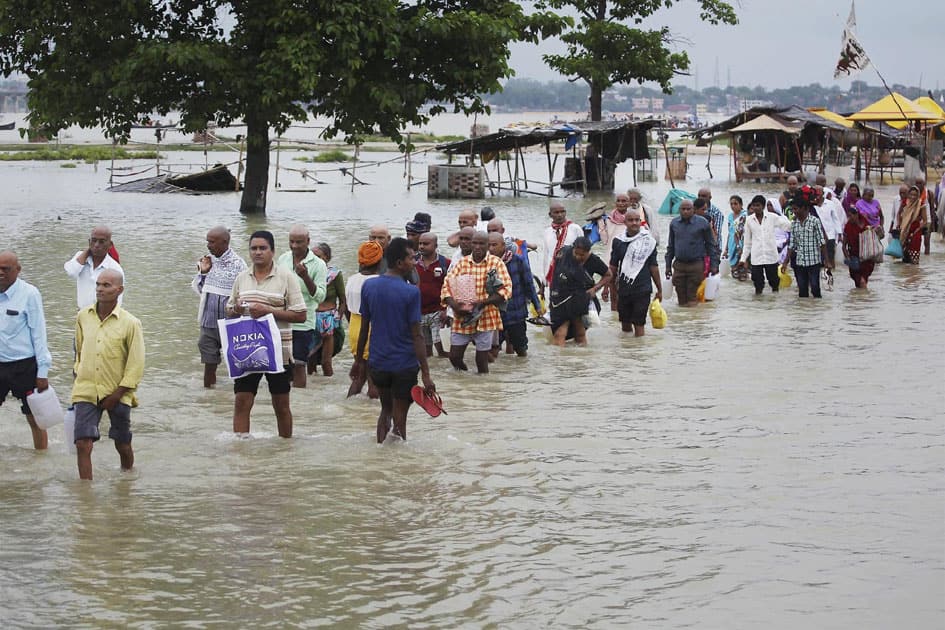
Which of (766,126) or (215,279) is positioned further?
(766,126)

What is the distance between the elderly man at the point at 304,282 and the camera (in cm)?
1078

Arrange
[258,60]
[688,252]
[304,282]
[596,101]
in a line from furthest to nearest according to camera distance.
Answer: [596,101], [258,60], [688,252], [304,282]

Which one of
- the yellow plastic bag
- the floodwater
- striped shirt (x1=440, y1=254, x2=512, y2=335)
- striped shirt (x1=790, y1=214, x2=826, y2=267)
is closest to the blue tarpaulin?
striped shirt (x1=790, y1=214, x2=826, y2=267)

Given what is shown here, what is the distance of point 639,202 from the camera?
52.4 feet

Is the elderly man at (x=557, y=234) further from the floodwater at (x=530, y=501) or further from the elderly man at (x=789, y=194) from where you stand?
the elderly man at (x=789, y=194)

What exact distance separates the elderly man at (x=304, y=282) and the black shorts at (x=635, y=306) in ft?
13.8

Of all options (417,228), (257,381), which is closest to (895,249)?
(417,228)

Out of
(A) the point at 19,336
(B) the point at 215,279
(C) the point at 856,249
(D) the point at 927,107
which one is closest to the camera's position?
(A) the point at 19,336

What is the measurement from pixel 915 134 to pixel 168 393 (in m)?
47.6

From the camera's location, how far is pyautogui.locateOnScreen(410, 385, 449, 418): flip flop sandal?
9070mm

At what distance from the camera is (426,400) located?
361 inches

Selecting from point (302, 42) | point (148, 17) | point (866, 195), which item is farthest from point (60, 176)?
point (866, 195)

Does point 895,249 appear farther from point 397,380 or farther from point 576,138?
point 576,138

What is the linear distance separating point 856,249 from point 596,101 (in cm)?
3118
